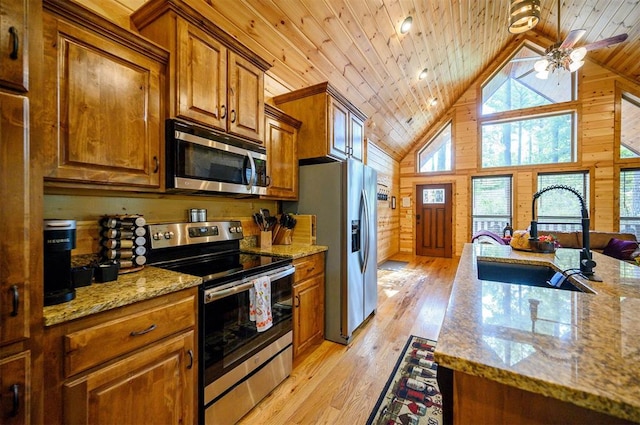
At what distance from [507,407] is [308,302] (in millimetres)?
1833

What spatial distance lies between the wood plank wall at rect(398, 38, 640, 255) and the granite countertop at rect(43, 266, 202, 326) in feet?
21.9

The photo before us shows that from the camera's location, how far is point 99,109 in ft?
4.29

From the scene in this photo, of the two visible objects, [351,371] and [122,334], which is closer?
[122,334]

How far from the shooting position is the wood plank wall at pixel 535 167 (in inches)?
211

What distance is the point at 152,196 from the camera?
180cm

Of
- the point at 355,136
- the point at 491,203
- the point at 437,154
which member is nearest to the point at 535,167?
the point at 491,203

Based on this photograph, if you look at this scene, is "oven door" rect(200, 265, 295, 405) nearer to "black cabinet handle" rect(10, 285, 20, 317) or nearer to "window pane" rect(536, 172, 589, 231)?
"black cabinet handle" rect(10, 285, 20, 317)

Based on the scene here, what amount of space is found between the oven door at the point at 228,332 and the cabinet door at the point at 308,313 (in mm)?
298

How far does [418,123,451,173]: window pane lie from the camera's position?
695 cm

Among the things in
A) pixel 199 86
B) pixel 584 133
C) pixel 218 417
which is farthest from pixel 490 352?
pixel 584 133

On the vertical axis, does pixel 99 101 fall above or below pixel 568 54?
below

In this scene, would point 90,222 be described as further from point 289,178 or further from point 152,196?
point 289,178

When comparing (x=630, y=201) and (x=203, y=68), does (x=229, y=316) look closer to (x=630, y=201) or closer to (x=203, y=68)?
(x=203, y=68)

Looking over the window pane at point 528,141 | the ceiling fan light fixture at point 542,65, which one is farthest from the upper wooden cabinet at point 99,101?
the window pane at point 528,141
